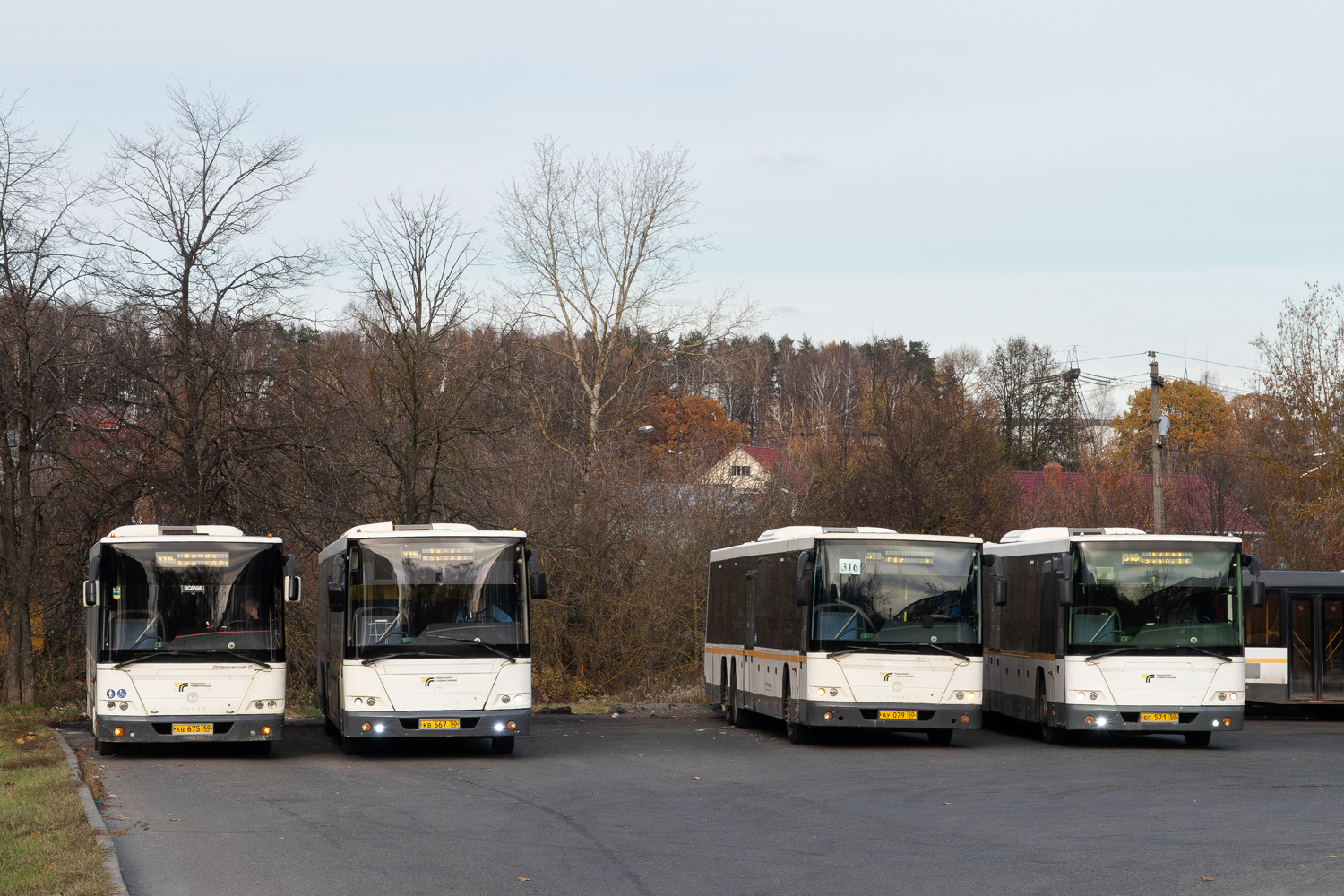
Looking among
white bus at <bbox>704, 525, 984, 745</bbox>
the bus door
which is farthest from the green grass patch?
the bus door

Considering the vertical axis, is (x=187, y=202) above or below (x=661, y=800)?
above

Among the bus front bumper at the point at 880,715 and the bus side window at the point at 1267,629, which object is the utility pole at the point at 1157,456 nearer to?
the bus side window at the point at 1267,629

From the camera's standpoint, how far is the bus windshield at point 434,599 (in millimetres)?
18625

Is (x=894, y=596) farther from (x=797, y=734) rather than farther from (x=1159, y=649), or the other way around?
(x=1159, y=649)

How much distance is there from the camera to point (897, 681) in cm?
2008

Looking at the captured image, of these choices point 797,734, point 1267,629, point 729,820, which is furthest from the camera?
point 1267,629

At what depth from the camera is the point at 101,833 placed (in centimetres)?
1141

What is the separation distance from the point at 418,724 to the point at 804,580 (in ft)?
18.1

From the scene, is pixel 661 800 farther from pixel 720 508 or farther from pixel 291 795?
pixel 720 508

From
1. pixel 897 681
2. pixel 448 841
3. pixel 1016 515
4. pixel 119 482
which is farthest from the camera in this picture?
pixel 1016 515

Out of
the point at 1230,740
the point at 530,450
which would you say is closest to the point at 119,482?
the point at 530,450

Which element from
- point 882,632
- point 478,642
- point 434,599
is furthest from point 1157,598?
point 434,599

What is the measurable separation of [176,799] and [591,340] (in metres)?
31.0

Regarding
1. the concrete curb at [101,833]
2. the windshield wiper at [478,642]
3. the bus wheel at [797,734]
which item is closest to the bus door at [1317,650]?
the bus wheel at [797,734]
